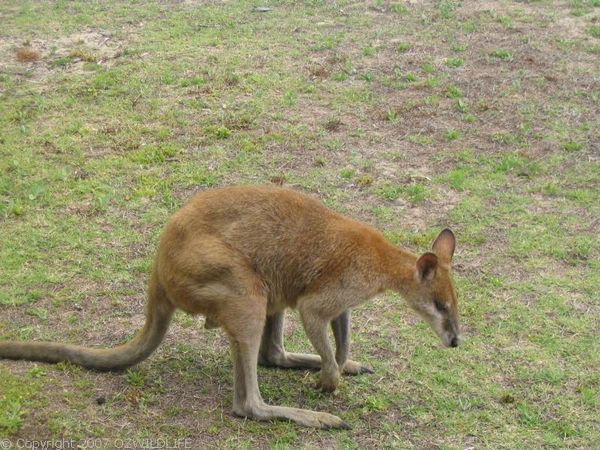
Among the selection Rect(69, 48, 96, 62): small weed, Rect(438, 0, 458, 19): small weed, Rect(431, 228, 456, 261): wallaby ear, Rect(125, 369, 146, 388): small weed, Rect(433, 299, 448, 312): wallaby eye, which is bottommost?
Rect(125, 369, 146, 388): small weed

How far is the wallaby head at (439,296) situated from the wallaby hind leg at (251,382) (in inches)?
33.0

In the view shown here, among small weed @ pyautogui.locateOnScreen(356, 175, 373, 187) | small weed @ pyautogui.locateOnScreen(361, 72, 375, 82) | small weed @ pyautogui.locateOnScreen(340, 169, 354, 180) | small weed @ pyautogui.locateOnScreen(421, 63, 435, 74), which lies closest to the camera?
small weed @ pyautogui.locateOnScreen(356, 175, 373, 187)

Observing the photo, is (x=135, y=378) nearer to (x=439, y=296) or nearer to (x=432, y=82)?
(x=439, y=296)

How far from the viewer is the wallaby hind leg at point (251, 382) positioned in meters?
4.82

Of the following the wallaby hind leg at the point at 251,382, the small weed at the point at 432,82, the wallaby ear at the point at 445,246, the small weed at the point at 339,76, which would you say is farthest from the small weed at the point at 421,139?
the wallaby hind leg at the point at 251,382

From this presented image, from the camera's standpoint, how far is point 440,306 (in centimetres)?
529

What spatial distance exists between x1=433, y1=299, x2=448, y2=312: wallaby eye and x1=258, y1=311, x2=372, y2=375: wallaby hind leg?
537 mm

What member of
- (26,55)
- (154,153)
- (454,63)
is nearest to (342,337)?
(154,153)

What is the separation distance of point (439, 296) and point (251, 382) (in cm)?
124

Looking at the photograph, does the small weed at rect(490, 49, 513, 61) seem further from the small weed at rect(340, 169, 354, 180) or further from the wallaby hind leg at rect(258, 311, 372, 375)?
the wallaby hind leg at rect(258, 311, 372, 375)

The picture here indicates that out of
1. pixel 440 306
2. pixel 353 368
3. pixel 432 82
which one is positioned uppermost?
pixel 432 82

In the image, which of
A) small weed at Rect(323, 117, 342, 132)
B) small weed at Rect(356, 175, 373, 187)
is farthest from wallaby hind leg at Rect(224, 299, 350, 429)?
small weed at Rect(323, 117, 342, 132)

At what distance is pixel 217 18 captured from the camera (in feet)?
39.3

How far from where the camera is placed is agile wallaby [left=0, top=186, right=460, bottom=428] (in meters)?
4.84
